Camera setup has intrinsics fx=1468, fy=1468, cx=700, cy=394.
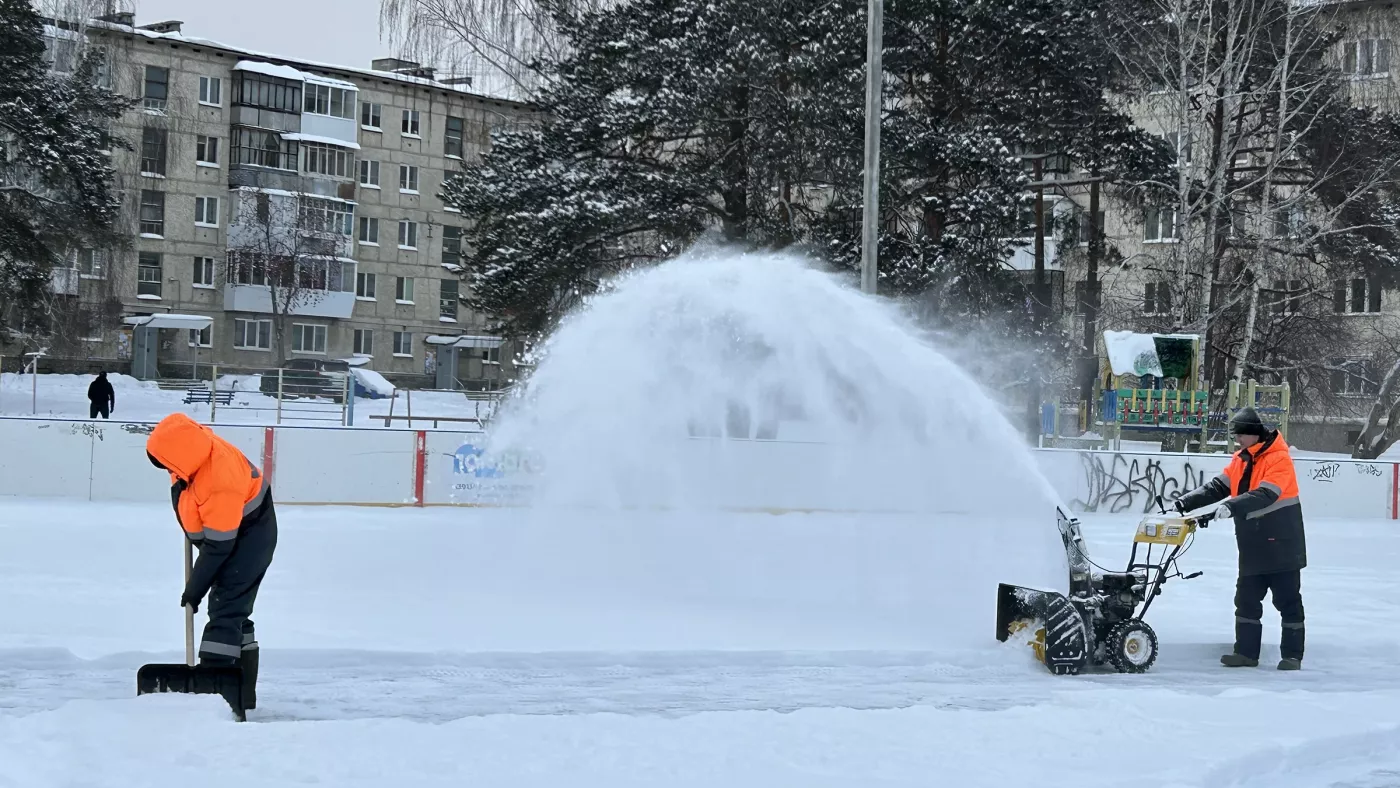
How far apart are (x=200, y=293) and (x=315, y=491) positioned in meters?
40.5

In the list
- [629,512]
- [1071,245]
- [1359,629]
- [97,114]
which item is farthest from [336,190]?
[1359,629]

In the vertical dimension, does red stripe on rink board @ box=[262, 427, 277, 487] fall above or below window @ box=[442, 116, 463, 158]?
below

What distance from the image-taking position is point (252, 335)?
188 feet

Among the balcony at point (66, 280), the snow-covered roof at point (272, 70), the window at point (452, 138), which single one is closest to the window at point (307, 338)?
the snow-covered roof at point (272, 70)

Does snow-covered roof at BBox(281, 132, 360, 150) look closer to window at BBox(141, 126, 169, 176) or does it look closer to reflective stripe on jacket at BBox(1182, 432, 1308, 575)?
window at BBox(141, 126, 169, 176)

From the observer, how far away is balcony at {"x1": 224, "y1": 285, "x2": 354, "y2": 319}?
55719 mm

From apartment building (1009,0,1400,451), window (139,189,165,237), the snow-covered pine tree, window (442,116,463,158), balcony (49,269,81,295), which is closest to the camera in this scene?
apartment building (1009,0,1400,451)

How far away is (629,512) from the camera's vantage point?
1466cm

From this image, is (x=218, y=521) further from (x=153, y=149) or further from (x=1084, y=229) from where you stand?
(x=153, y=149)

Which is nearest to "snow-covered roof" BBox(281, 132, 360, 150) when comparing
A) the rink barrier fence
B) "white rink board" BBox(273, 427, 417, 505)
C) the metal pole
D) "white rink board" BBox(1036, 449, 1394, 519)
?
the rink barrier fence

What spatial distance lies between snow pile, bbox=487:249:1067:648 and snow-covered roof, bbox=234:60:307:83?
1630 inches

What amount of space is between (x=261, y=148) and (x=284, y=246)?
5.35 meters

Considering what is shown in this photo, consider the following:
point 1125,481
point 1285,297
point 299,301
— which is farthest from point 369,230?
point 1125,481

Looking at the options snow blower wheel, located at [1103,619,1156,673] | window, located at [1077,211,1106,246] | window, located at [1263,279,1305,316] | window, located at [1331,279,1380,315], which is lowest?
snow blower wheel, located at [1103,619,1156,673]
